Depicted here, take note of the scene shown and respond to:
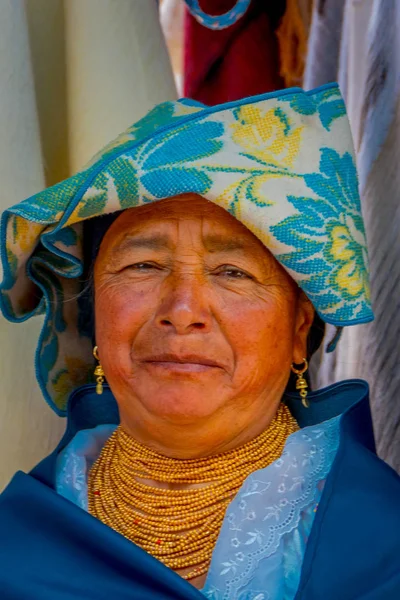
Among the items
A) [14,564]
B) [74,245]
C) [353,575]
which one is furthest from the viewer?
[74,245]

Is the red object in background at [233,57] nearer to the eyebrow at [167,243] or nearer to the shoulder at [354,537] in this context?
the eyebrow at [167,243]

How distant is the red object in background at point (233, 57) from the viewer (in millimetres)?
1957

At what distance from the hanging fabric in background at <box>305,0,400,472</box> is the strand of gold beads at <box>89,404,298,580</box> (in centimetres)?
31

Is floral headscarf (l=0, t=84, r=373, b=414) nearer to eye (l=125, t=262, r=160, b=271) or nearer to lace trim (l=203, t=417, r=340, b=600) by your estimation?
eye (l=125, t=262, r=160, b=271)

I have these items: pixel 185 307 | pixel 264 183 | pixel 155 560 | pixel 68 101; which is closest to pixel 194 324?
pixel 185 307

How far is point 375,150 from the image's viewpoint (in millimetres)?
1883

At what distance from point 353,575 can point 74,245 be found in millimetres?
759

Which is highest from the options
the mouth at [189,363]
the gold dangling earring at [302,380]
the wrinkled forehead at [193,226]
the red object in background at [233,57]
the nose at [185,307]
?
the red object in background at [233,57]

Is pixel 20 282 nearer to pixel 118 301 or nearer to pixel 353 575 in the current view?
pixel 118 301

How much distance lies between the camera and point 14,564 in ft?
4.82

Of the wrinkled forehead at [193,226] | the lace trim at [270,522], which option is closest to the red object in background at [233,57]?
the wrinkled forehead at [193,226]

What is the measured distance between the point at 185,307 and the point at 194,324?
1.2 inches

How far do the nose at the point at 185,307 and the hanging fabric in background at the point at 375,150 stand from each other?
50 cm

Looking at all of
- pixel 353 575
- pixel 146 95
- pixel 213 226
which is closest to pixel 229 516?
pixel 353 575
